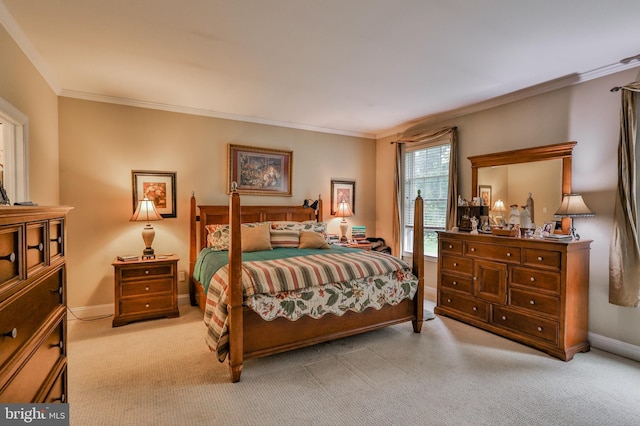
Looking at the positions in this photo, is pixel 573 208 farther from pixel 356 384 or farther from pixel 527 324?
pixel 356 384

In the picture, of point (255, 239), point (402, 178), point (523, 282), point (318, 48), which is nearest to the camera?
point (318, 48)

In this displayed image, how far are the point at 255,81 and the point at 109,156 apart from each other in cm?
206

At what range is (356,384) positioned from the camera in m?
2.43

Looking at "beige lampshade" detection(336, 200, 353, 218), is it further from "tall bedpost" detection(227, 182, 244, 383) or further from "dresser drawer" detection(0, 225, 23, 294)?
"dresser drawer" detection(0, 225, 23, 294)

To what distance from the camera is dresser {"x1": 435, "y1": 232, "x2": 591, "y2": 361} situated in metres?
2.89

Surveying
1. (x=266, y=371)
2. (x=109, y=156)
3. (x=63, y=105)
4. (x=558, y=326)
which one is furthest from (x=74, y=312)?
(x=558, y=326)

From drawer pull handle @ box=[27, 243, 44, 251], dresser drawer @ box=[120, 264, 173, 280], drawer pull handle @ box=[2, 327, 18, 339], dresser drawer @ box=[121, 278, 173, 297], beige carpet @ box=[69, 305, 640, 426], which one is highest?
drawer pull handle @ box=[27, 243, 44, 251]

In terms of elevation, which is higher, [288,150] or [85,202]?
[288,150]

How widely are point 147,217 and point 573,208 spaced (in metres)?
4.49

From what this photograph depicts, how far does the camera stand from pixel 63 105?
3662mm

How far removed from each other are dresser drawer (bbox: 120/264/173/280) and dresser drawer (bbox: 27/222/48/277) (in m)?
2.47

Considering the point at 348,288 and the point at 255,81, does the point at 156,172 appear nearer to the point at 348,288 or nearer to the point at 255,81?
the point at 255,81

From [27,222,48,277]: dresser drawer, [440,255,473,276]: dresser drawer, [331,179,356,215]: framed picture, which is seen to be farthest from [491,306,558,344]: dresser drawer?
[27,222,48,277]: dresser drawer

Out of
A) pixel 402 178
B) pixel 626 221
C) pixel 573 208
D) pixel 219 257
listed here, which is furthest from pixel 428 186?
pixel 219 257
